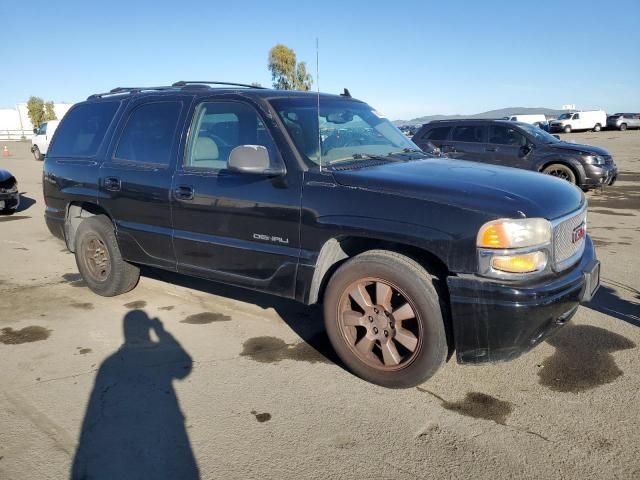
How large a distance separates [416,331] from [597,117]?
53884 millimetres

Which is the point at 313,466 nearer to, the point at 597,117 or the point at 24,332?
the point at 24,332

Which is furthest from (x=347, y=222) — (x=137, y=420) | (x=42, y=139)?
(x=42, y=139)

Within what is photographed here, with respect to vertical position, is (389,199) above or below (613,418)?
above

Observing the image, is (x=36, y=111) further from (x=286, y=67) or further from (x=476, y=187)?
(x=476, y=187)

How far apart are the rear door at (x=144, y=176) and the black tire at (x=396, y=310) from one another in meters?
1.70

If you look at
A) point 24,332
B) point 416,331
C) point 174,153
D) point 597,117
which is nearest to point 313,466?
point 416,331

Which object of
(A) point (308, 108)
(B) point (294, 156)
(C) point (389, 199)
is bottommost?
(C) point (389, 199)

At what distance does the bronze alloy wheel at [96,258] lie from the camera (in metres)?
5.23

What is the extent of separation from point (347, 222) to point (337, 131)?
1062 millimetres

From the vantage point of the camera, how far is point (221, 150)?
419 cm

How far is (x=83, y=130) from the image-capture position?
5426 mm

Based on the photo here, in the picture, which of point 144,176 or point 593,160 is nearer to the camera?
point 144,176

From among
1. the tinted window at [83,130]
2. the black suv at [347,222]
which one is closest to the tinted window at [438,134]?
the black suv at [347,222]

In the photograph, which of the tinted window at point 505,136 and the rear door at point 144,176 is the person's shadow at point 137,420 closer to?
the rear door at point 144,176
